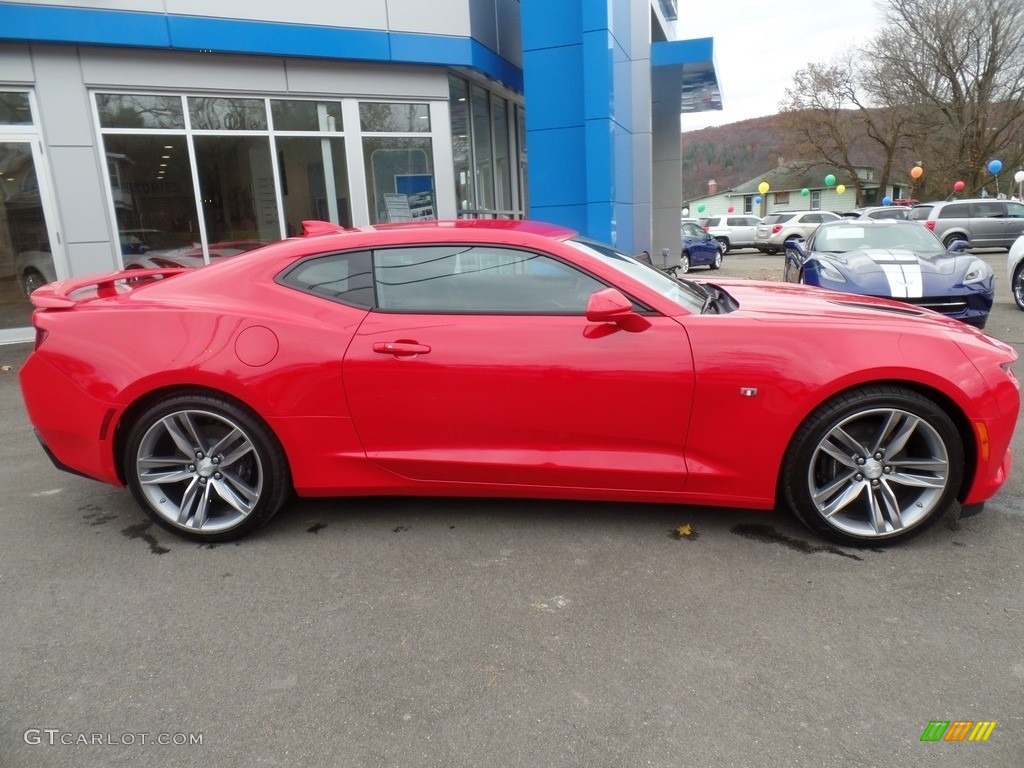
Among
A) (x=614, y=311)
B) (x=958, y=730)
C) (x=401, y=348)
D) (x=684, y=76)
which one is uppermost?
(x=684, y=76)

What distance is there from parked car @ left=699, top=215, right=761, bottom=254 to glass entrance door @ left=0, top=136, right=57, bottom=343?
78.9ft

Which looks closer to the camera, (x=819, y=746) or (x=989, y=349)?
(x=819, y=746)

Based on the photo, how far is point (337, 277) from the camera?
139 inches

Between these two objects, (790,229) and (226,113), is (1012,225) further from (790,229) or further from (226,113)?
(226,113)

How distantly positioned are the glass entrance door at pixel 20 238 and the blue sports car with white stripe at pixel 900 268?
929cm

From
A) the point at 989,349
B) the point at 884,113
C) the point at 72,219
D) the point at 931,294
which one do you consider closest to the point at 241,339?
the point at 989,349

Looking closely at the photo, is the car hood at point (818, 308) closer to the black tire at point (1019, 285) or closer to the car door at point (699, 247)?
the black tire at point (1019, 285)

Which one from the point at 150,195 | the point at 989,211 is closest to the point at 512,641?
the point at 150,195

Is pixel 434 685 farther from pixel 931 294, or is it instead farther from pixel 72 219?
pixel 72 219

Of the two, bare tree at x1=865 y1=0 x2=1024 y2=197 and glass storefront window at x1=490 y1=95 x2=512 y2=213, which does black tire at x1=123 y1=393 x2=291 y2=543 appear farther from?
bare tree at x1=865 y1=0 x2=1024 y2=197

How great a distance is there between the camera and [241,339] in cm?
342

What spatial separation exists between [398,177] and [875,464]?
9.56 metres

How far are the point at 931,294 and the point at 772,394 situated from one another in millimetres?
4701

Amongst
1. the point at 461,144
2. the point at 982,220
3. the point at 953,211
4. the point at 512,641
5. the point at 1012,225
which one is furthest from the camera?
the point at 953,211
